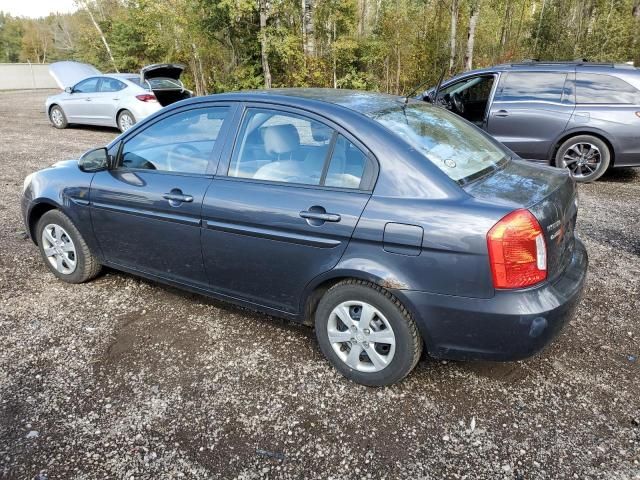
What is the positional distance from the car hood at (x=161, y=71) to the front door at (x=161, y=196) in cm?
823

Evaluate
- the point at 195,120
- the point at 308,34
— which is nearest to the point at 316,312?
the point at 195,120

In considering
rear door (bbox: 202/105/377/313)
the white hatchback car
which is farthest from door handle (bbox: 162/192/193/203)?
the white hatchback car

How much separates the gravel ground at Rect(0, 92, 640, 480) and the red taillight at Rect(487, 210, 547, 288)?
2.61 feet

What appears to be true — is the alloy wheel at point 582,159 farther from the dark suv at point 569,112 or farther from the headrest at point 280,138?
the headrest at point 280,138

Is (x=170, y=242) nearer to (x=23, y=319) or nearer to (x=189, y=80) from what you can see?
(x=23, y=319)

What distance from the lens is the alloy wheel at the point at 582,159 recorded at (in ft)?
23.7

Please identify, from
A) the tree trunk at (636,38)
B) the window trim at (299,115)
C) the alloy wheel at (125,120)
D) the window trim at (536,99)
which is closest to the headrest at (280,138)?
the window trim at (299,115)

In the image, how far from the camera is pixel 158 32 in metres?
21.4

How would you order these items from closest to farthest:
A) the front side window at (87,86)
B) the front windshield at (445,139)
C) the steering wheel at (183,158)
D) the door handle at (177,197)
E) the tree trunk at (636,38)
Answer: the front windshield at (445,139) → the door handle at (177,197) → the steering wheel at (183,158) → the front side window at (87,86) → the tree trunk at (636,38)

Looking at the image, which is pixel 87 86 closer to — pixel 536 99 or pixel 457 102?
pixel 457 102

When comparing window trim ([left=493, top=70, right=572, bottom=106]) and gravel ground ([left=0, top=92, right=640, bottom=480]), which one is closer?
gravel ground ([left=0, top=92, right=640, bottom=480])

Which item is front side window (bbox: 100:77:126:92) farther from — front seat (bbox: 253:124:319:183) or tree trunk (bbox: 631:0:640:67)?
tree trunk (bbox: 631:0:640:67)

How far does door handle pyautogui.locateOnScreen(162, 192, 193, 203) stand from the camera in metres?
3.21

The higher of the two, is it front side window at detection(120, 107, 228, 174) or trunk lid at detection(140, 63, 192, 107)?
front side window at detection(120, 107, 228, 174)
